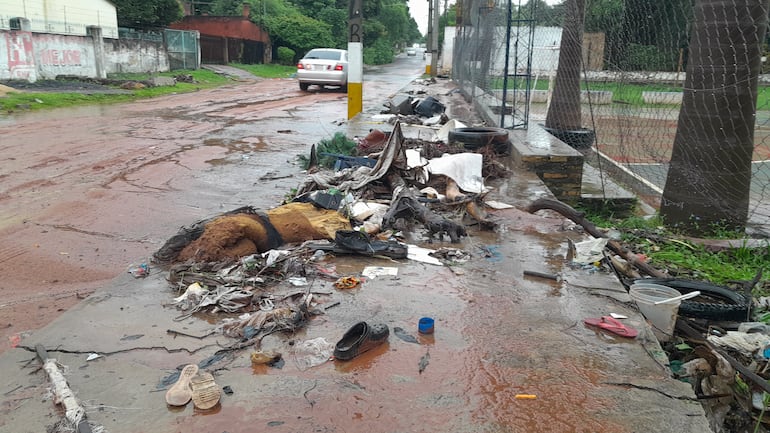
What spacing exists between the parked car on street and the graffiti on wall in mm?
9515

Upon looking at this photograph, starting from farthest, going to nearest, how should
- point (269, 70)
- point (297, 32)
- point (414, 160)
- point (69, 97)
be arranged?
point (297, 32) → point (269, 70) → point (69, 97) → point (414, 160)

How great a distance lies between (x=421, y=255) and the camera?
182 inches

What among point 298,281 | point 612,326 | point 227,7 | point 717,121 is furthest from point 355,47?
point 227,7

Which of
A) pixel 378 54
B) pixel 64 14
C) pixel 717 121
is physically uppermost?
pixel 64 14

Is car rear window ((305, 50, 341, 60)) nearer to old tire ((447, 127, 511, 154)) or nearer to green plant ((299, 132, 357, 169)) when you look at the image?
green plant ((299, 132, 357, 169))

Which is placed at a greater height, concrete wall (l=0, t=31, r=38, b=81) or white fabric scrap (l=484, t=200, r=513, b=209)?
concrete wall (l=0, t=31, r=38, b=81)

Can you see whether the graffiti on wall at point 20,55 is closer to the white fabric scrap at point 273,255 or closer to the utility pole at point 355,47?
the utility pole at point 355,47

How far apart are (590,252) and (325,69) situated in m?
18.3

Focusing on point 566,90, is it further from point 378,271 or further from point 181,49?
point 181,49

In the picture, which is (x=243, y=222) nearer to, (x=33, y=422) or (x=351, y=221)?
(x=351, y=221)

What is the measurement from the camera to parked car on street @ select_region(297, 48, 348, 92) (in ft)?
69.8

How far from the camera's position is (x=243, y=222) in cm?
472

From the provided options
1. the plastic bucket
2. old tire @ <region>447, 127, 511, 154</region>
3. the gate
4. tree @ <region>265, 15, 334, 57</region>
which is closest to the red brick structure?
tree @ <region>265, 15, 334, 57</region>

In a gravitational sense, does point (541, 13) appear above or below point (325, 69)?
above
